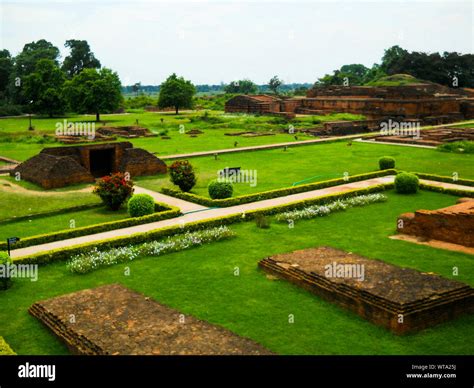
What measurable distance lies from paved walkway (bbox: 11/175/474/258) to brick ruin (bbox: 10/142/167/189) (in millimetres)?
2919

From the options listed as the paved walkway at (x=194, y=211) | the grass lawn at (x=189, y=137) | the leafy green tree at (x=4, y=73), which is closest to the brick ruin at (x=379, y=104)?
the grass lawn at (x=189, y=137)

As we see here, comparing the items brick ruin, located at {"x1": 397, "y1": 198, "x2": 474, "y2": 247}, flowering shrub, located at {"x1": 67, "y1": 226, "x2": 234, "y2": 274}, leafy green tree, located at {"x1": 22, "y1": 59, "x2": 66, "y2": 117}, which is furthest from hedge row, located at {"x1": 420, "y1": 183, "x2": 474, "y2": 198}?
leafy green tree, located at {"x1": 22, "y1": 59, "x2": 66, "y2": 117}

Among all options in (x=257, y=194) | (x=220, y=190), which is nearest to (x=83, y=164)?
(x=220, y=190)

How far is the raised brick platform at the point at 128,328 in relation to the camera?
7.70 metres

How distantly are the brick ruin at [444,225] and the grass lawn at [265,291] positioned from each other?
61 centimetres

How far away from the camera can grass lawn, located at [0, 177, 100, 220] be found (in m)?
16.9

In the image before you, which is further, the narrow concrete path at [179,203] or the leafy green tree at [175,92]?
the leafy green tree at [175,92]

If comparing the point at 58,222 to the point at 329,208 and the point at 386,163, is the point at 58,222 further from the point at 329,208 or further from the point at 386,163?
the point at 386,163

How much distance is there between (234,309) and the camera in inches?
376

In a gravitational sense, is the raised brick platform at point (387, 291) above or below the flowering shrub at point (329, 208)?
below

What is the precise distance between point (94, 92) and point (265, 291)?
43.8 metres

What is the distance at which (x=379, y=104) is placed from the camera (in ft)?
162

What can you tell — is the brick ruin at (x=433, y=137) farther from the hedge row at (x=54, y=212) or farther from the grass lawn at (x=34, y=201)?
the hedge row at (x=54, y=212)
